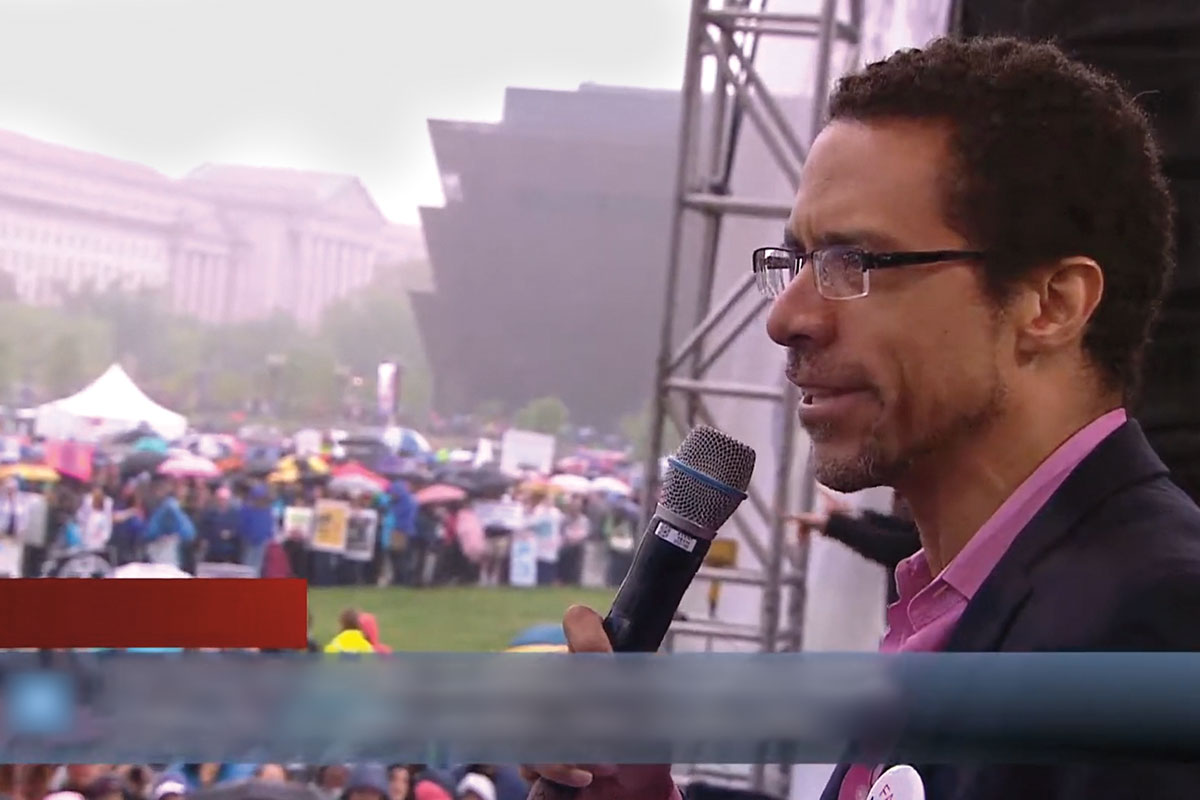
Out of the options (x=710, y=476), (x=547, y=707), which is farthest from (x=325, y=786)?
(x=547, y=707)

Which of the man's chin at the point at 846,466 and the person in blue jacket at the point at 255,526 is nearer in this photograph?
the man's chin at the point at 846,466

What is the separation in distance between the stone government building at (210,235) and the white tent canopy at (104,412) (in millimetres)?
667

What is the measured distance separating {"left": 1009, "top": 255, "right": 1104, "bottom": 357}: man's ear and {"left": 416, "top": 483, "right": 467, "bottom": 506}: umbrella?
9.02 metres

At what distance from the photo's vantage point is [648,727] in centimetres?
48

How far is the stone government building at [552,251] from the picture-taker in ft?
28.2

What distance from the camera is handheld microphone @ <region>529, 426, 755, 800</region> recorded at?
32.6 inches

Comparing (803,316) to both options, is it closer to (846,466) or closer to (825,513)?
(846,466)

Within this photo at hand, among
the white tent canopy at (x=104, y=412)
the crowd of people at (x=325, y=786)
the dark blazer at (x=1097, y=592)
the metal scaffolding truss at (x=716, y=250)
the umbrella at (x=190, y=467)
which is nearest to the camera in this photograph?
the dark blazer at (x=1097, y=592)

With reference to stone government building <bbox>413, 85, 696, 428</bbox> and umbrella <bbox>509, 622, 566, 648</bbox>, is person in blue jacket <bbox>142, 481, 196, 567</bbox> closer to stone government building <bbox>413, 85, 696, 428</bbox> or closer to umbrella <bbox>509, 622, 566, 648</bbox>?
stone government building <bbox>413, 85, 696, 428</bbox>

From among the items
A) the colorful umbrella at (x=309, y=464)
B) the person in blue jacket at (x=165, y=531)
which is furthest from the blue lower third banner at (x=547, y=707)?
the colorful umbrella at (x=309, y=464)

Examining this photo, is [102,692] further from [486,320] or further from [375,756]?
[486,320]

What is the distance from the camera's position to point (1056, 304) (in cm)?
88

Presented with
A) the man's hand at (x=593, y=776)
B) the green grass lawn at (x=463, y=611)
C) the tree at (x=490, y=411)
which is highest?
the man's hand at (x=593, y=776)

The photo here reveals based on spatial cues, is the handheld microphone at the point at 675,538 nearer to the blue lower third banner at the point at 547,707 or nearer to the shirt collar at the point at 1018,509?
the shirt collar at the point at 1018,509
